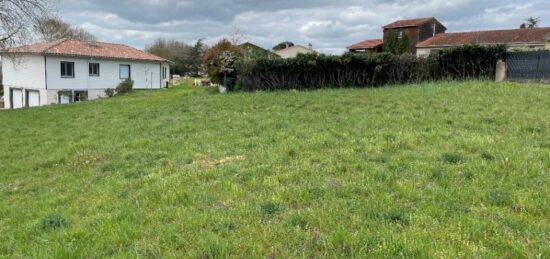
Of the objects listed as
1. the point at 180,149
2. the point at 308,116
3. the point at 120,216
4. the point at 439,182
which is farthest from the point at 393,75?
the point at 120,216

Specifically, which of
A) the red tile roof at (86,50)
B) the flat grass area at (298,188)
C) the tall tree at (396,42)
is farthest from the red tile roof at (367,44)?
the flat grass area at (298,188)

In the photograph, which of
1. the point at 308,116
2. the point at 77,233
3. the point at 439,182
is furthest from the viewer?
the point at 308,116

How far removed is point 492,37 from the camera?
44.9m

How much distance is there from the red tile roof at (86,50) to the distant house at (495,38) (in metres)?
26.7

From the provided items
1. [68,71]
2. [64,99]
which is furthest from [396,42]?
[64,99]

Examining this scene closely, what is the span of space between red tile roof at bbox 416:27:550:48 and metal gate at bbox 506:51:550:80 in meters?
22.8

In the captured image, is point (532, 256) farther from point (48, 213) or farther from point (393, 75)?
point (393, 75)

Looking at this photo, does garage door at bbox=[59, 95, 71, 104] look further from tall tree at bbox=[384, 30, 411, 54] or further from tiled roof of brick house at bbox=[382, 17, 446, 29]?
tiled roof of brick house at bbox=[382, 17, 446, 29]

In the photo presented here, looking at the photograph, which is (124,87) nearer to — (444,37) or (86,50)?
(86,50)

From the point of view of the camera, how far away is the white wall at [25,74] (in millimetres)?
31078

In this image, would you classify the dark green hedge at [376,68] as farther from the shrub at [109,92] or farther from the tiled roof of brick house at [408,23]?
the tiled roof of brick house at [408,23]

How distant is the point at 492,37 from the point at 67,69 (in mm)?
41694

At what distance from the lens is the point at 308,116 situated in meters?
10.6

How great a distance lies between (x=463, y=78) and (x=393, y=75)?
286cm
